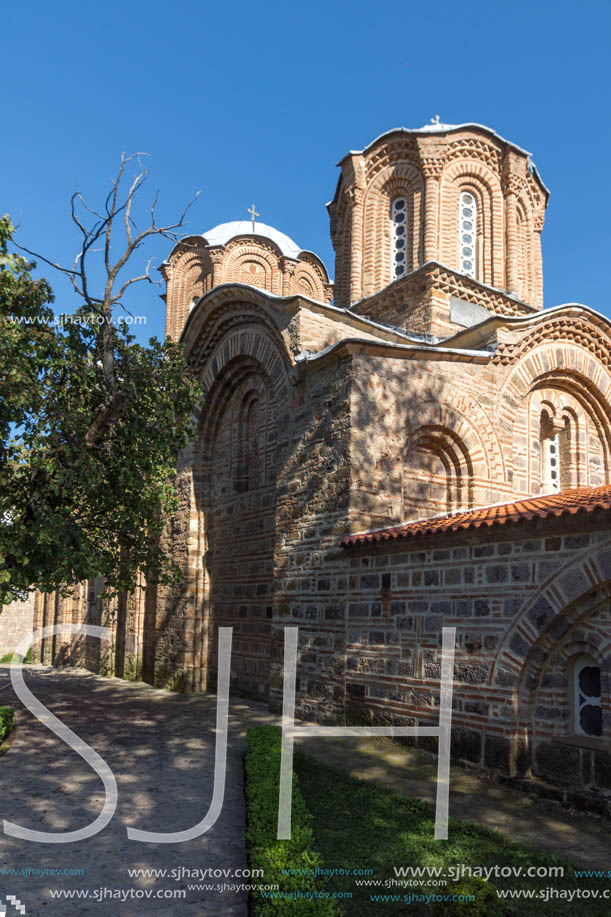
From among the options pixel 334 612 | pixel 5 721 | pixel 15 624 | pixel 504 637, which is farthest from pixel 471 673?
pixel 15 624

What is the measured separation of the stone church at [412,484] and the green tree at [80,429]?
1.51m

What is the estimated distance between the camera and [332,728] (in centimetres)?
773

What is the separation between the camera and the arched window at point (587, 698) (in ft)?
17.5

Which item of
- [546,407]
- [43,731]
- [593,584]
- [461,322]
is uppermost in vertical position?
[461,322]

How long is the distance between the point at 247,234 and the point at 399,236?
780cm

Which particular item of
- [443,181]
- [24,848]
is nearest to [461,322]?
[443,181]

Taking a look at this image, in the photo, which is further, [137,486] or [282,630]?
[282,630]

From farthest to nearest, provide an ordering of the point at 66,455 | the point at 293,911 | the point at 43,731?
the point at 43,731, the point at 66,455, the point at 293,911

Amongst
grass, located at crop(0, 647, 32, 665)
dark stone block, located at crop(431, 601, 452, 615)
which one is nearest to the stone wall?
grass, located at crop(0, 647, 32, 665)

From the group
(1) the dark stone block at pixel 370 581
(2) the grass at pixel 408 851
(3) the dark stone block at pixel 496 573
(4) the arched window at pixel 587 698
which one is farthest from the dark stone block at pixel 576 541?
(1) the dark stone block at pixel 370 581

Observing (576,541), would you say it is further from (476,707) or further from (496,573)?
(476,707)

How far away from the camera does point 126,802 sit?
212 inches

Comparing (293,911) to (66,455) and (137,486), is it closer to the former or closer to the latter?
(66,455)

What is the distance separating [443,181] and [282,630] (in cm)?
889
